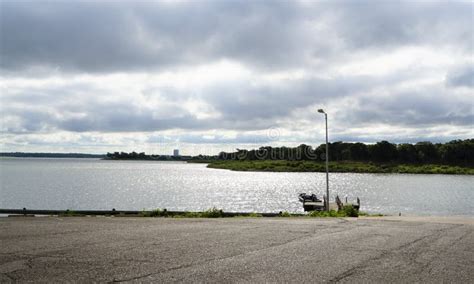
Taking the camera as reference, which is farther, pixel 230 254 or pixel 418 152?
pixel 418 152

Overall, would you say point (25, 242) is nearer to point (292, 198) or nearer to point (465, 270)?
point (465, 270)

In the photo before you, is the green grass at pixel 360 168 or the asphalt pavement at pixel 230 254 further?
the green grass at pixel 360 168

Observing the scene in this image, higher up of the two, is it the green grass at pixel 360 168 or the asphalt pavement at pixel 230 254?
the green grass at pixel 360 168

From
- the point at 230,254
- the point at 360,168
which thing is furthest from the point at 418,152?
the point at 230,254

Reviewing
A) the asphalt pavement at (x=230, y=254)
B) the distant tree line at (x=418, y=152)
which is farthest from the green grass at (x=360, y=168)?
the asphalt pavement at (x=230, y=254)

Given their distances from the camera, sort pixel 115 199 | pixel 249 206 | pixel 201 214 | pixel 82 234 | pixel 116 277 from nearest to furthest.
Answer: pixel 116 277
pixel 82 234
pixel 201 214
pixel 249 206
pixel 115 199

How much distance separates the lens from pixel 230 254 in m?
11.6

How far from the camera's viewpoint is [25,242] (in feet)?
43.2

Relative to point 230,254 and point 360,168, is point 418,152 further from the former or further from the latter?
point 230,254

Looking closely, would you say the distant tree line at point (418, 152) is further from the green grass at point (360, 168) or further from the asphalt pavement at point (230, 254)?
the asphalt pavement at point (230, 254)

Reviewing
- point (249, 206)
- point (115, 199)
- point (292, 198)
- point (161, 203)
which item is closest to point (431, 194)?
point (292, 198)

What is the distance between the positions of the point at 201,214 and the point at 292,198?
154 ft

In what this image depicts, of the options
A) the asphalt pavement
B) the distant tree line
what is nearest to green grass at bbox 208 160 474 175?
the distant tree line

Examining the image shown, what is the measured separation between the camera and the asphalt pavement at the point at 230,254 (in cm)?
945
